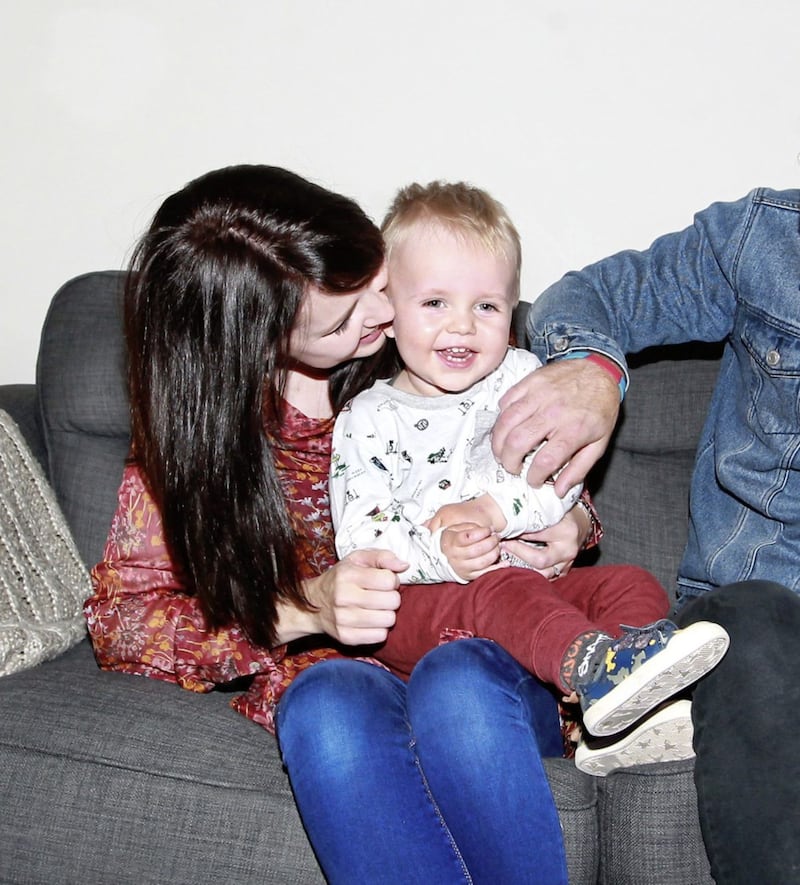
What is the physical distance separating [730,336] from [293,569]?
71cm

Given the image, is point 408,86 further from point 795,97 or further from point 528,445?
point 528,445

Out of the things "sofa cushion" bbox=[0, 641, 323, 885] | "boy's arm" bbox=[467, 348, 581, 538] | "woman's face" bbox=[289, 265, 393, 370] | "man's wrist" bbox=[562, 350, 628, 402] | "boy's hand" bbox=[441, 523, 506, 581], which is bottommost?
"sofa cushion" bbox=[0, 641, 323, 885]

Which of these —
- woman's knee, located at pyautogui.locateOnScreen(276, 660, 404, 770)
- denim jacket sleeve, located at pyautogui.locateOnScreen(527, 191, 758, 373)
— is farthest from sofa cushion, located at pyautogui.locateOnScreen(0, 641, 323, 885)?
denim jacket sleeve, located at pyautogui.locateOnScreen(527, 191, 758, 373)

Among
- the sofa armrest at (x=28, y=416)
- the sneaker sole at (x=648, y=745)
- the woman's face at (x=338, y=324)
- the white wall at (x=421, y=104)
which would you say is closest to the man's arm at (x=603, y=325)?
the woman's face at (x=338, y=324)

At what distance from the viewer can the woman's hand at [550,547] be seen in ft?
4.69

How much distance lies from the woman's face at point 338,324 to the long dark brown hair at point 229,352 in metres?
0.02

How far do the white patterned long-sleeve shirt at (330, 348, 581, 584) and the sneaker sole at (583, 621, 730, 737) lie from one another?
299mm

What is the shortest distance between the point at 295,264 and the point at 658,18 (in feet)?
3.25

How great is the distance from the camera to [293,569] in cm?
145

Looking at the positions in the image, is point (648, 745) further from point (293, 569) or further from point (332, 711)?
point (293, 569)

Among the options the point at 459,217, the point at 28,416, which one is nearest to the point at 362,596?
the point at 459,217

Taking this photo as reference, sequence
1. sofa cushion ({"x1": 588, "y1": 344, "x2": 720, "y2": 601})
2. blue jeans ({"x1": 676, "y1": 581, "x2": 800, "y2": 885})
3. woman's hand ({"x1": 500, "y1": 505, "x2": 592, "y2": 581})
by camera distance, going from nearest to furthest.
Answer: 1. blue jeans ({"x1": 676, "y1": 581, "x2": 800, "y2": 885})
2. woman's hand ({"x1": 500, "y1": 505, "x2": 592, "y2": 581})
3. sofa cushion ({"x1": 588, "y1": 344, "x2": 720, "y2": 601})

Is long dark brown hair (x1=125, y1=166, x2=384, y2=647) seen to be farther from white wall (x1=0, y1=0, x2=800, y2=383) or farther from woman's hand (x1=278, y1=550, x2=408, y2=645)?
white wall (x1=0, y1=0, x2=800, y2=383)

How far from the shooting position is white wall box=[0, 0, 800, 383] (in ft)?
6.34
